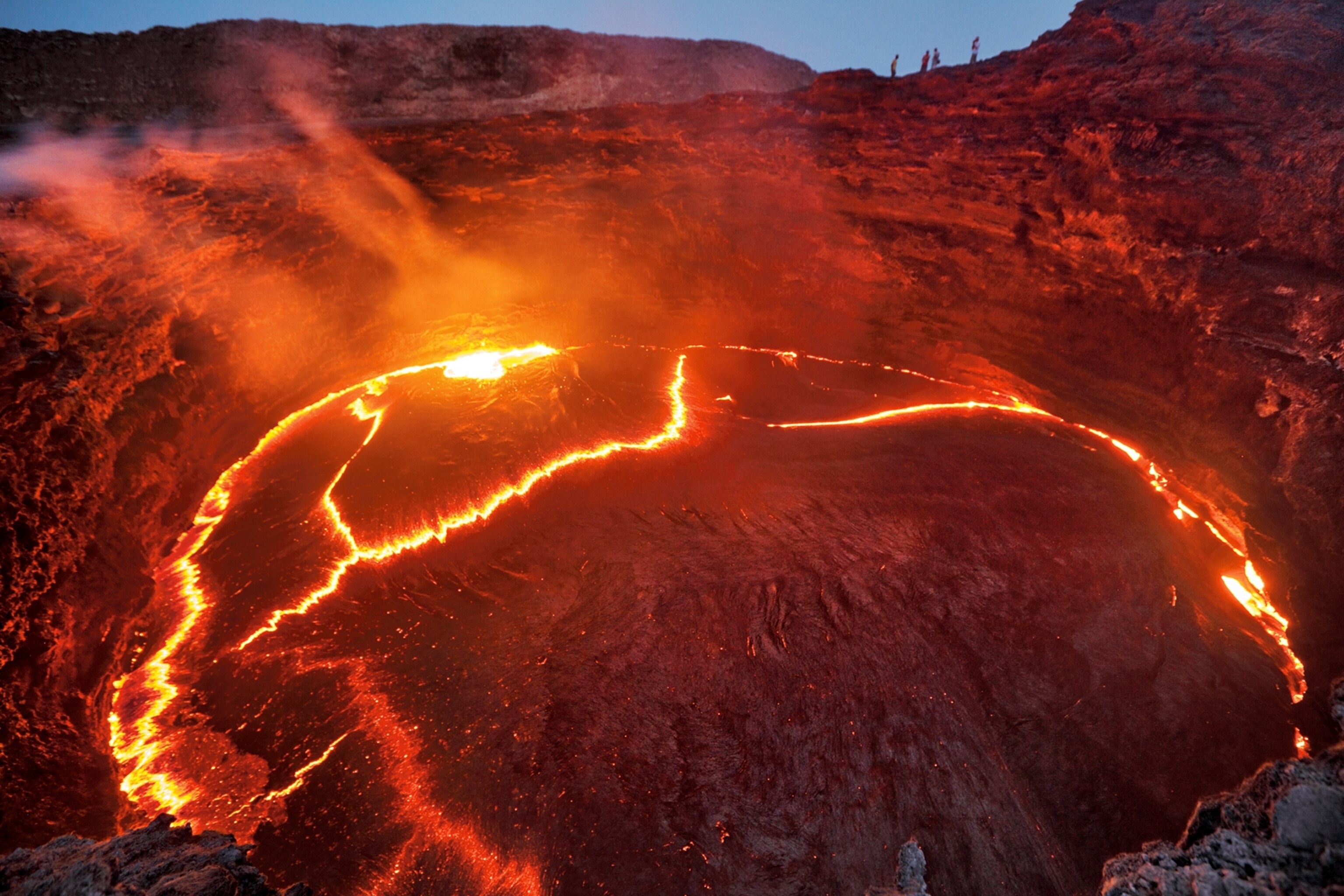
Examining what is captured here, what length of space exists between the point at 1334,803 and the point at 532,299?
809 centimetres

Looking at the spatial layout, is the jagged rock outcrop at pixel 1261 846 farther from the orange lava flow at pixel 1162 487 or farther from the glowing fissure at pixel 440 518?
the glowing fissure at pixel 440 518

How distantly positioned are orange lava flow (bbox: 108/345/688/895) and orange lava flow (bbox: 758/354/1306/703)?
1.84 meters

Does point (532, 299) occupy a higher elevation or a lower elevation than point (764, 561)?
higher

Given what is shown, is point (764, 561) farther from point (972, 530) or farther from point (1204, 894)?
point (1204, 894)

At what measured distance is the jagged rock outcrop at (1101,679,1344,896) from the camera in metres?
1.66

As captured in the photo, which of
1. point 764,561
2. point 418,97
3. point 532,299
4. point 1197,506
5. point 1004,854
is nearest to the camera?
point 1004,854

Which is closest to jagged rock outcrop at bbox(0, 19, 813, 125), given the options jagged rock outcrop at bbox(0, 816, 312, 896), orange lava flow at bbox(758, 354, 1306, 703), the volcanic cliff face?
the volcanic cliff face

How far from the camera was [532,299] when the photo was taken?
799 cm

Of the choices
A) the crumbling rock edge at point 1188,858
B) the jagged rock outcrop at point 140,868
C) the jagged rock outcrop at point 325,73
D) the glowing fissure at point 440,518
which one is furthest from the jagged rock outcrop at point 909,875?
the jagged rock outcrop at point 325,73

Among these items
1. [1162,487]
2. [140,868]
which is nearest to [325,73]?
[140,868]

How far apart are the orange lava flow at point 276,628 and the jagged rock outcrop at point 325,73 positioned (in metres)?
4.90

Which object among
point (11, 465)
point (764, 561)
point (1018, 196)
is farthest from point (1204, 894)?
point (11, 465)

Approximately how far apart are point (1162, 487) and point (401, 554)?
21.3ft

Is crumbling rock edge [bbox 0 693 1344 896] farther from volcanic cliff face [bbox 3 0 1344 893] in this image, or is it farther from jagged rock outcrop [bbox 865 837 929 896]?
volcanic cliff face [bbox 3 0 1344 893]
